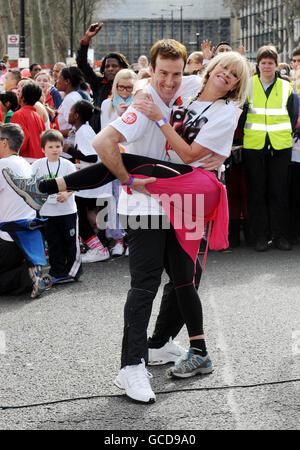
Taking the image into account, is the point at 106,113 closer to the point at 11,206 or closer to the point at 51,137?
the point at 51,137

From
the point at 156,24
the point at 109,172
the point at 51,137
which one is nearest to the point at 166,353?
the point at 109,172

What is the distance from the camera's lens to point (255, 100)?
31.0 ft

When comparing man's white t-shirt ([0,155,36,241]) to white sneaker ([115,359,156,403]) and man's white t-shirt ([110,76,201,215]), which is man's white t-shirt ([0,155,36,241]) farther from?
white sneaker ([115,359,156,403])

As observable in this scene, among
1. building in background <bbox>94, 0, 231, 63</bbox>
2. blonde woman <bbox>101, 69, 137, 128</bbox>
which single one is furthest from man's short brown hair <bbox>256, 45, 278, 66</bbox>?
building in background <bbox>94, 0, 231, 63</bbox>

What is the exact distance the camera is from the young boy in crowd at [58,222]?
796cm

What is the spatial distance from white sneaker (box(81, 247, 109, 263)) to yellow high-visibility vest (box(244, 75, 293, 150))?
80.8 inches

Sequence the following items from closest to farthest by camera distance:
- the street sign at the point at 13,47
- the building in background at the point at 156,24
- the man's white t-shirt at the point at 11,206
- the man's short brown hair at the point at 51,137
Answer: the man's white t-shirt at the point at 11,206 < the man's short brown hair at the point at 51,137 < the street sign at the point at 13,47 < the building in background at the point at 156,24

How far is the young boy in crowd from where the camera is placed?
796 cm

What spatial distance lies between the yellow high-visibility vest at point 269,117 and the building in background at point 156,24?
126678 mm

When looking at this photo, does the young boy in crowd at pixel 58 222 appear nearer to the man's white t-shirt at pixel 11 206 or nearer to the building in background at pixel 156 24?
the man's white t-shirt at pixel 11 206

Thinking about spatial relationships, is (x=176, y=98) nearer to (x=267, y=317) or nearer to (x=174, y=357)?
(x=174, y=357)

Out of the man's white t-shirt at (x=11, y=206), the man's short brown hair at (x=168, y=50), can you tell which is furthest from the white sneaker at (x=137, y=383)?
the man's white t-shirt at (x=11, y=206)

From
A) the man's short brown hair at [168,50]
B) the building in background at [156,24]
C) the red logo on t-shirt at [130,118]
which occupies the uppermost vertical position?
the man's short brown hair at [168,50]

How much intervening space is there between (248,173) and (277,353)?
4472 mm
